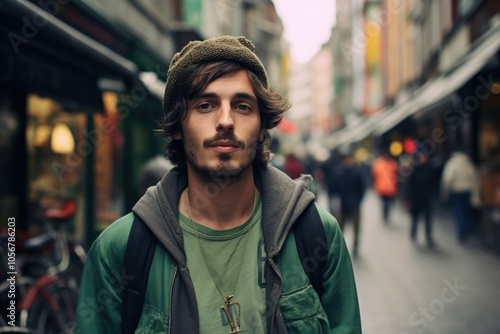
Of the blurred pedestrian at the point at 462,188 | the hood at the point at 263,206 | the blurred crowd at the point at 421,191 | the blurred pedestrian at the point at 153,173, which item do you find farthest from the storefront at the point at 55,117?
the blurred pedestrian at the point at 462,188

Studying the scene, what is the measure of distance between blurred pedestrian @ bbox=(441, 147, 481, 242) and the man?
435 inches

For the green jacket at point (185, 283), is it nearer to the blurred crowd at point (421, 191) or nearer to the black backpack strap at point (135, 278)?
the black backpack strap at point (135, 278)

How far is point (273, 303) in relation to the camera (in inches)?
78.5

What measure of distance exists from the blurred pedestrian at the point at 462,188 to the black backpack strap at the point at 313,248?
11.1 m

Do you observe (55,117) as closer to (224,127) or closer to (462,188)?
(224,127)

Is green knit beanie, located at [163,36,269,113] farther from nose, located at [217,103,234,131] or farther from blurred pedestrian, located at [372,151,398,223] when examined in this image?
blurred pedestrian, located at [372,151,398,223]

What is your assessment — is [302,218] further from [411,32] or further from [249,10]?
[249,10]

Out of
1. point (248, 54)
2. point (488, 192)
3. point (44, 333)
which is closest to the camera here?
point (248, 54)

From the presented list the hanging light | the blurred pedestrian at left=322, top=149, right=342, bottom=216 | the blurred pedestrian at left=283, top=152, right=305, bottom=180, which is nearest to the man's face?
the hanging light

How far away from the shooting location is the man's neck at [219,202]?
2180mm

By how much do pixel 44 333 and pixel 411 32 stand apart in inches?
1085

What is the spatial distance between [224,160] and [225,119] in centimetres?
14

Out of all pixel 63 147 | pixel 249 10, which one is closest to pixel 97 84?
pixel 63 147

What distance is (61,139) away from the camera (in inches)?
321
